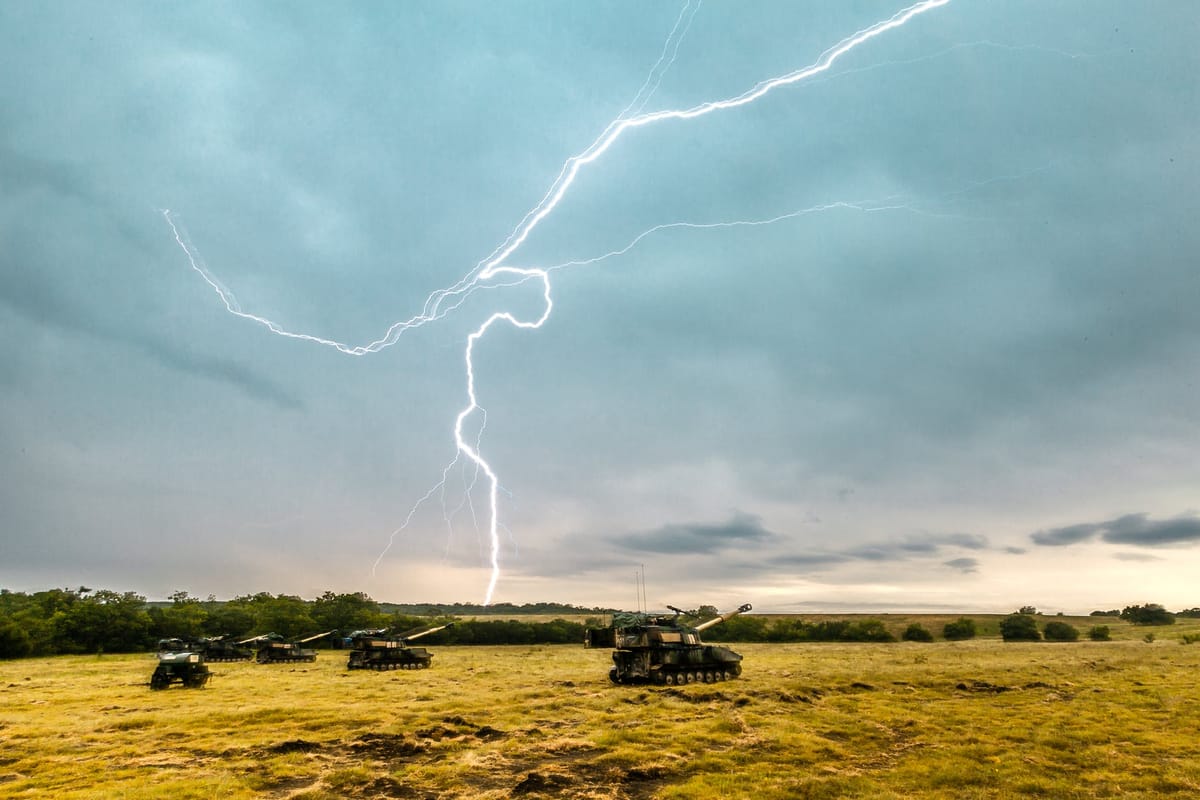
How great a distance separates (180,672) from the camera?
32125 millimetres

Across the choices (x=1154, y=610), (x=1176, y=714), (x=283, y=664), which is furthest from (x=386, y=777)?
(x=1154, y=610)

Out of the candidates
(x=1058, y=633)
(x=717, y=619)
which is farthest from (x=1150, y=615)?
(x=717, y=619)

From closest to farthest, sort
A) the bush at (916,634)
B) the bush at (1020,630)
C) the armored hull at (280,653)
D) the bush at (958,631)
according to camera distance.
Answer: the armored hull at (280,653), the bush at (1020,630), the bush at (916,634), the bush at (958,631)

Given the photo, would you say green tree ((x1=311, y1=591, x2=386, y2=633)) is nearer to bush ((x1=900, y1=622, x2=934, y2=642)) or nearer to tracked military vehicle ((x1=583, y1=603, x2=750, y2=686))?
tracked military vehicle ((x1=583, y1=603, x2=750, y2=686))

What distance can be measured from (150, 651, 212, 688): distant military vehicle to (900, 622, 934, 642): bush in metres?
76.7

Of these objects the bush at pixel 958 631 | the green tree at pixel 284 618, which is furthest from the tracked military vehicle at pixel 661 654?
the bush at pixel 958 631

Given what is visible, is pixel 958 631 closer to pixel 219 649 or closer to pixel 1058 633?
pixel 1058 633

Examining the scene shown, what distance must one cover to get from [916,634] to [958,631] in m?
8.71

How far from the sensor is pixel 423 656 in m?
46.2

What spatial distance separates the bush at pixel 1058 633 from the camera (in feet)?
261

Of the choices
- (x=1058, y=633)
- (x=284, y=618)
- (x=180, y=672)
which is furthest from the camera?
(x=1058, y=633)

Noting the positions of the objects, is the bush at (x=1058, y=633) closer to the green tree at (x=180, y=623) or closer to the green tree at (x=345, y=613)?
the green tree at (x=345, y=613)

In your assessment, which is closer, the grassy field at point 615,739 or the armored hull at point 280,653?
the grassy field at point 615,739

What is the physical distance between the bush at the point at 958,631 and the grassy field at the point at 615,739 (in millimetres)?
57857
